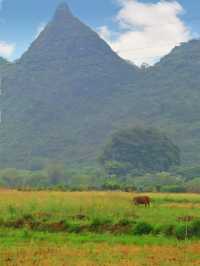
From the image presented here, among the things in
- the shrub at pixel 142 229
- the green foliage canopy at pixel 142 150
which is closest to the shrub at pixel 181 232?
the shrub at pixel 142 229

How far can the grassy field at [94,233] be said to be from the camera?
15094 mm

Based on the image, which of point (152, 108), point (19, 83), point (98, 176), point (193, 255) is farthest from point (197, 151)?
point (193, 255)

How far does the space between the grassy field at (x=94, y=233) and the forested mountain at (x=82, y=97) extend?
94.7 m

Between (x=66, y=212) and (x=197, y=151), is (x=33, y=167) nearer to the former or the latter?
(x=197, y=151)

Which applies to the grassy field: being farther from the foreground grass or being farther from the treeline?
the treeline

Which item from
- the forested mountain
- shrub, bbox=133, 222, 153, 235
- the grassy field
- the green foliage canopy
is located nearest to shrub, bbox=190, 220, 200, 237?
the grassy field

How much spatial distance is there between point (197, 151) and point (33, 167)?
Answer: 33458 millimetres

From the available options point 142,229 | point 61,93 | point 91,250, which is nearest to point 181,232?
point 142,229

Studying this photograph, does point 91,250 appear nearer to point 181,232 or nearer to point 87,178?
point 181,232

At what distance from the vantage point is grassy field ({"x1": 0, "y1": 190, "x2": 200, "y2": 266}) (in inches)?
594

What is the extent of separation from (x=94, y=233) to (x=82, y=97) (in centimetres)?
15366

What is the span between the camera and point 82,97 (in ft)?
568

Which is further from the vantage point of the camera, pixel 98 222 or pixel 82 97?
pixel 82 97

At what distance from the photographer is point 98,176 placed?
283ft
